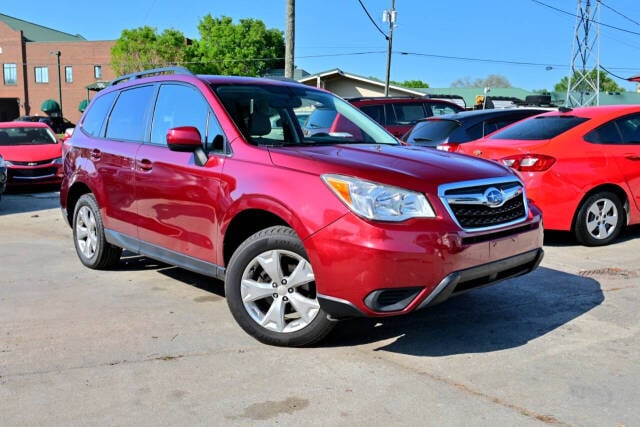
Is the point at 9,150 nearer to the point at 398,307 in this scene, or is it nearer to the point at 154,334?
the point at 154,334

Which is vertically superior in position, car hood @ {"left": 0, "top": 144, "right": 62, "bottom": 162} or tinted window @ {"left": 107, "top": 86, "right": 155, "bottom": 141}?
tinted window @ {"left": 107, "top": 86, "right": 155, "bottom": 141}

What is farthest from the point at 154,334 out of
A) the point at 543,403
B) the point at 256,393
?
the point at 543,403

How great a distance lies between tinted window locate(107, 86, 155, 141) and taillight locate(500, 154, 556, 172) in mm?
3819

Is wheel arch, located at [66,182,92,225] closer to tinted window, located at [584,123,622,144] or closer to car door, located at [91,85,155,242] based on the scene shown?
car door, located at [91,85,155,242]

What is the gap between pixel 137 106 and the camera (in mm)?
5258

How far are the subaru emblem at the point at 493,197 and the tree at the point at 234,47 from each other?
5377 centimetres

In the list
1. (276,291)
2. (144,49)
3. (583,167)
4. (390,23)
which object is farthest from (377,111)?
(144,49)

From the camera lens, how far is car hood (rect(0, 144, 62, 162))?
12570 mm

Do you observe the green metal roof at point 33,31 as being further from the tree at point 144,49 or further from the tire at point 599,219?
the tire at point 599,219

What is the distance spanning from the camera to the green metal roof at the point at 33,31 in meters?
59.7

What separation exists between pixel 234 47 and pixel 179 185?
2231 inches

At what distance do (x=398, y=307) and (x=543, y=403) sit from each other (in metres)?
0.88

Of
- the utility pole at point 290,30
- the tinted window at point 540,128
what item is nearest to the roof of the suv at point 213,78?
the tinted window at point 540,128

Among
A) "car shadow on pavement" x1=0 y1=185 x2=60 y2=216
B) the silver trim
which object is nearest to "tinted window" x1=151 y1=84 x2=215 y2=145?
the silver trim
